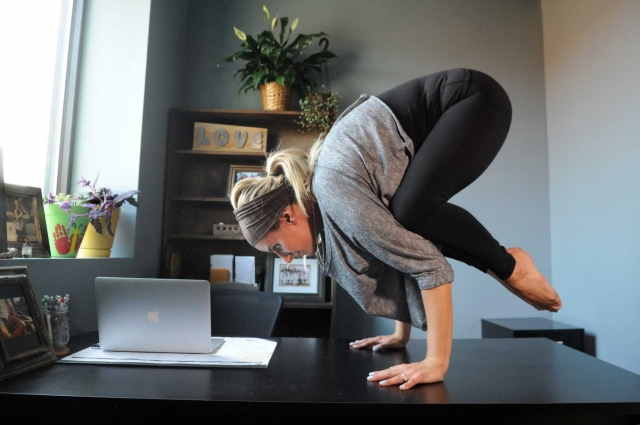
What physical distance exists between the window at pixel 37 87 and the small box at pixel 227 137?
771 mm

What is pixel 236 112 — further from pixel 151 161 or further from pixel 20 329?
pixel 20 329

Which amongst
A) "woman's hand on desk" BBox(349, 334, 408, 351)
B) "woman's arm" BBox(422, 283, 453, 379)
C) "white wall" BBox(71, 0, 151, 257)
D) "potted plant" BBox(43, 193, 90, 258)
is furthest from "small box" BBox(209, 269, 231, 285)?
"woman's arm" BBox(422, 283, 453, 379)

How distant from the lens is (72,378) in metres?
1.03

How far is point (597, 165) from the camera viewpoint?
2666mm

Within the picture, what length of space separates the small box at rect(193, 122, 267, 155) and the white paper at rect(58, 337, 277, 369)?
1717 millimetres

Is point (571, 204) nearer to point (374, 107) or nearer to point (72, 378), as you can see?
point (374, 107)

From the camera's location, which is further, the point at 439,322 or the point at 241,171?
the point at 241,171

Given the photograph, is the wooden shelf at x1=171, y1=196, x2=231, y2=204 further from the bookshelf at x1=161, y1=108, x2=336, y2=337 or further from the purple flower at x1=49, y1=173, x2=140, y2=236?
the purple flower at x1=49, y1=173, x2=140, y2=236

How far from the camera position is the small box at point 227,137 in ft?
9.45

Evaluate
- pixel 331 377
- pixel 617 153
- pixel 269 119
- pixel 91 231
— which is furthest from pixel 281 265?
pixel 617 153

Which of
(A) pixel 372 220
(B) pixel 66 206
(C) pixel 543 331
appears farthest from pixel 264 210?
(C) pixel 543 331

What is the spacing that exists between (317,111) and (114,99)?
Answer: 116 cm

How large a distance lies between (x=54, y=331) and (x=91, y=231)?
76 cm

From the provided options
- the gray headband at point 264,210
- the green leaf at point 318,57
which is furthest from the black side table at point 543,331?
→ the green leaf at point 318,57
